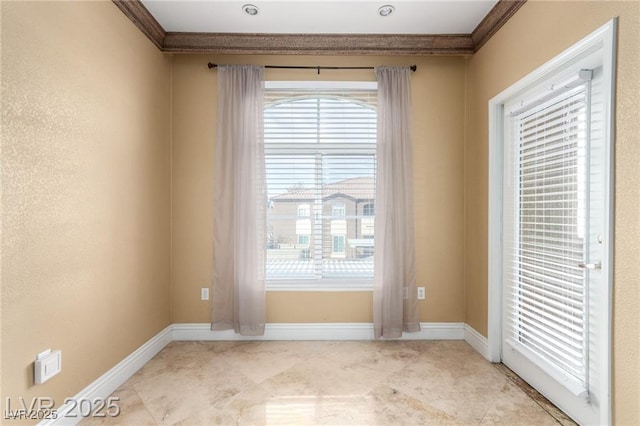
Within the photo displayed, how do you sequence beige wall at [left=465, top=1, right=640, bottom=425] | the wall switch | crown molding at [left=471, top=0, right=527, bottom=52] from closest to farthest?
beige wall at [left=465, top=1, right=640, bottom=425]
the wall switch
crown molding at [left=471, top=0, right=527, bottom=52]

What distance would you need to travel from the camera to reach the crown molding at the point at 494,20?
2.27 metres

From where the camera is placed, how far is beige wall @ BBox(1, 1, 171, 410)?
1.50 meters

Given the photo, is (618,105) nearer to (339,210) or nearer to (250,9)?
(339,210)

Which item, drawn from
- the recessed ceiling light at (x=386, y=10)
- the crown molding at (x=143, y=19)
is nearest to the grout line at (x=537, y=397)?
the recessed ceiling light at (x=386, y=10)

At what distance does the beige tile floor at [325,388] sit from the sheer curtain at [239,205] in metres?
0.31

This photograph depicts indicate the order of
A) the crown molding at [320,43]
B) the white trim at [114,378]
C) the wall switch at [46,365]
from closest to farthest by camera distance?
the wall switch at [46,365]
the white trim at [114,378]
the crown molding at [320,43]

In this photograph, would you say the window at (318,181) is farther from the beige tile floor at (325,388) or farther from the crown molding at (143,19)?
the crown molding at (143,19)

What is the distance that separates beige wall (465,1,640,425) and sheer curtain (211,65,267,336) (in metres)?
1.96

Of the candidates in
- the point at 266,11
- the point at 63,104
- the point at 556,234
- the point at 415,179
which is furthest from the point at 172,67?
the point at 556,234

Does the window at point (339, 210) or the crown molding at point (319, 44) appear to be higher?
the crown molding at point (319, 44)

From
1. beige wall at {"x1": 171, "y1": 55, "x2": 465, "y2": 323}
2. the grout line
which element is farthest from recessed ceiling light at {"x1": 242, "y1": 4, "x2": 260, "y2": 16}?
the grout line

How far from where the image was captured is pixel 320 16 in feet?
8.34

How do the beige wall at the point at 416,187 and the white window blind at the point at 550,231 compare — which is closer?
the white window blind at the point at 550,231

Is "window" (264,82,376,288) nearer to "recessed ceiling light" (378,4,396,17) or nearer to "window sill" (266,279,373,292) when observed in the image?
"window sill" (266,279,373,292)
